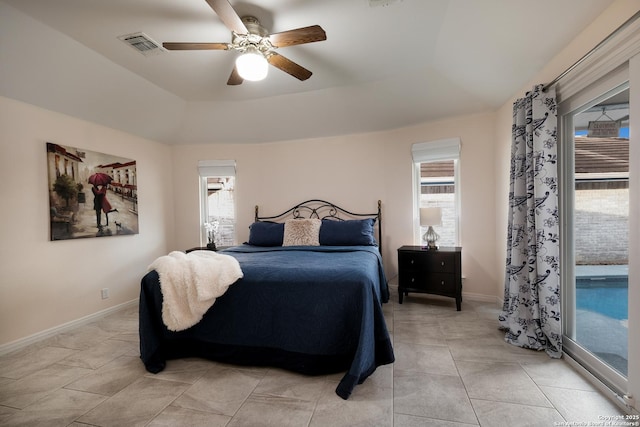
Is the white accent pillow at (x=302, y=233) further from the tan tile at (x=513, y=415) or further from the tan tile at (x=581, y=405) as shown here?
the tan tile at (x=581, y=405)

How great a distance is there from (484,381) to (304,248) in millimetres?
1987

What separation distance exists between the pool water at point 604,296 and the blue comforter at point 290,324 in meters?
1.41

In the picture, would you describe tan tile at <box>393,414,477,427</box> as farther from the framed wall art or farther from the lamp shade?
the framed wall art

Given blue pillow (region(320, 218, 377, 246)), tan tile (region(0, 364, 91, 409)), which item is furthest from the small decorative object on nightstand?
tan tile (region(0, 364, 91, 409))

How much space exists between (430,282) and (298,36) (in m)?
2.79

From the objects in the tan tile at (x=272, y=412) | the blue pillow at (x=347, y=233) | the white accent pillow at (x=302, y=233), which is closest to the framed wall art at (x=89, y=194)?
the white accent pillow at (x=302, y=233)

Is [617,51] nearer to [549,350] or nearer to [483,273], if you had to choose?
[549,350]

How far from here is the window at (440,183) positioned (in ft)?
11.5

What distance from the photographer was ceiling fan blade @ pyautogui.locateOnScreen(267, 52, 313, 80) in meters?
2.18

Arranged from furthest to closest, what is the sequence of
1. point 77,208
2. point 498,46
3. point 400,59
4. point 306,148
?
1. point 306,148
2. point 77,208
3. point 400,59
4. point 498,46

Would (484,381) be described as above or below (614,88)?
below

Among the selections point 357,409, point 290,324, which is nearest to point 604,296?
point 357,409

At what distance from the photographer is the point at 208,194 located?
4.48 meters

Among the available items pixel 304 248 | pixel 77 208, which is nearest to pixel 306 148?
pixel 304 248
